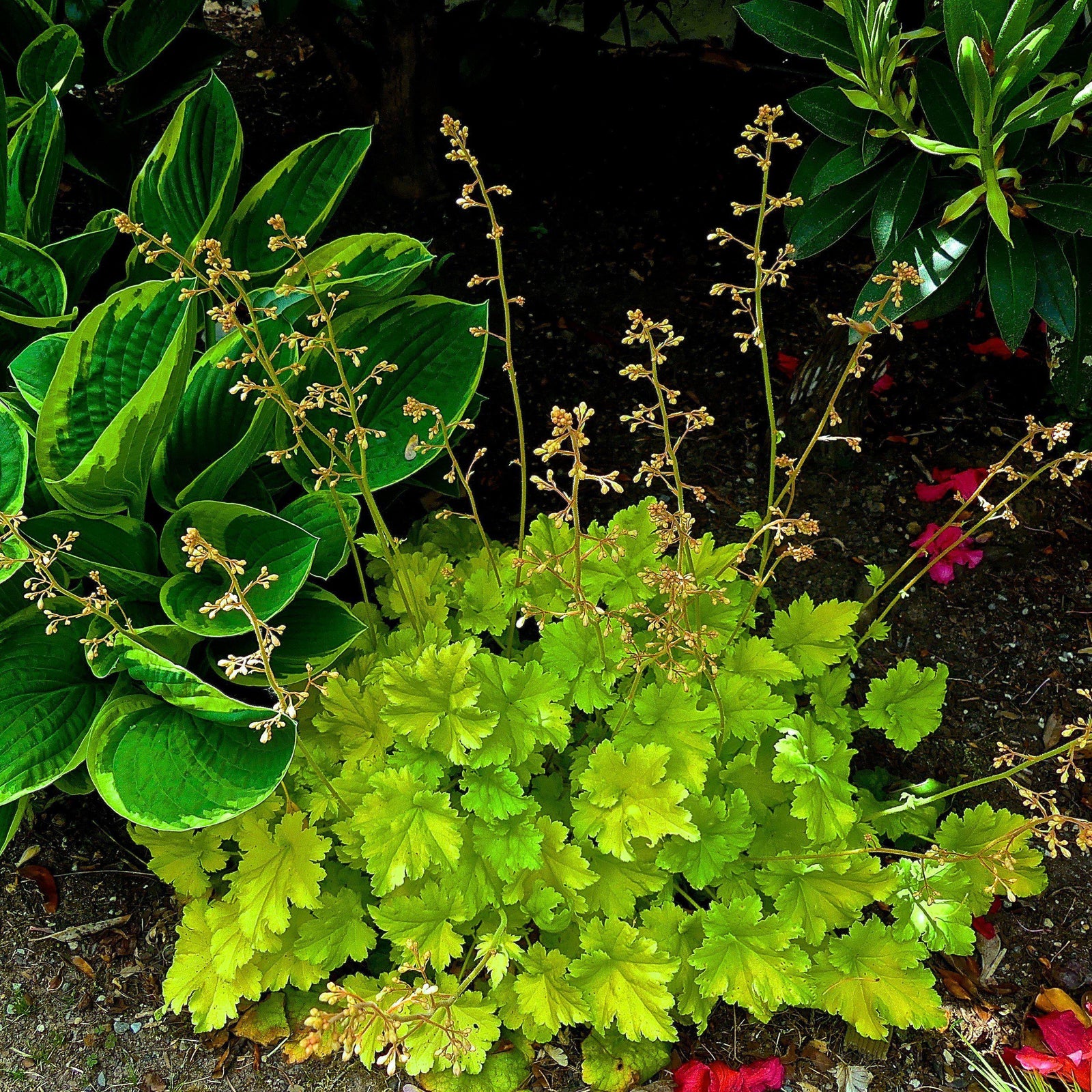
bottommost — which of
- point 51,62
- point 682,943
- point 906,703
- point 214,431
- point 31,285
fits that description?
point 682,943

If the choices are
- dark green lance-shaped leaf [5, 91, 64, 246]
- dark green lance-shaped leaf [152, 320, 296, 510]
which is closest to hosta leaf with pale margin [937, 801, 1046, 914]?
dark green lance-shaped leaf [152, 320, 296, 510]

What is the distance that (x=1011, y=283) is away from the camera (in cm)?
179

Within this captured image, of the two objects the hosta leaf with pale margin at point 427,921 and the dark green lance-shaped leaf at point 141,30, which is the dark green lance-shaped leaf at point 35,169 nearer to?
the dark green lance-shaped leaf at point 141,30

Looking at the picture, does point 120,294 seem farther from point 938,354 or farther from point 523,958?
point 938,354

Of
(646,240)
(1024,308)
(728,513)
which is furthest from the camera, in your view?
(646,240)

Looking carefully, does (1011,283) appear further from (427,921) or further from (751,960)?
(427,921)

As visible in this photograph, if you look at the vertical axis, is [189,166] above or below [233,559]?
above

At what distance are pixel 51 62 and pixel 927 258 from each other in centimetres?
193

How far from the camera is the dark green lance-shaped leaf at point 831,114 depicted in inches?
74.1

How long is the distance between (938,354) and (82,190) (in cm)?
265

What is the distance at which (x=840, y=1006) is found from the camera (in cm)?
163

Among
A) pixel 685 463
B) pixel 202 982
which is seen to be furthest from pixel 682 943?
pixel 685 463

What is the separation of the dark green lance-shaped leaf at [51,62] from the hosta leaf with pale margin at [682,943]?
2051mm

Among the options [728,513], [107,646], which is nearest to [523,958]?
[107,646]
